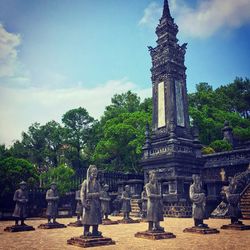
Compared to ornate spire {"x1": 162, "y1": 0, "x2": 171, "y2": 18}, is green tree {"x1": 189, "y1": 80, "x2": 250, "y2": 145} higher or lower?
lower

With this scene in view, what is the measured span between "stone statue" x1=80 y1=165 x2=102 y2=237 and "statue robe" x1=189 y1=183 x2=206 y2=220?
401cm

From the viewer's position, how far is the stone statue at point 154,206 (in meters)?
9.95

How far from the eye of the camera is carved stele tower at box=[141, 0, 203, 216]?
2275cm

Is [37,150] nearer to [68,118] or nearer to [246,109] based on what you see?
[68,118]

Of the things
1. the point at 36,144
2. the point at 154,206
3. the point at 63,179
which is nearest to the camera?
the point at 154,206

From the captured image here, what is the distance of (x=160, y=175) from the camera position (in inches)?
915

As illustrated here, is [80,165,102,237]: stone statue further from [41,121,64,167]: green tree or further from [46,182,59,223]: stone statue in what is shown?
[41,121,64,167]: green tree

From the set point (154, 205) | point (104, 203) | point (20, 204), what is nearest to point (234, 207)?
point (154, 205)

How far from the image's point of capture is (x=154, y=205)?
33.6ft

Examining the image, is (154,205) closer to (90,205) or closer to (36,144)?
(90,205)

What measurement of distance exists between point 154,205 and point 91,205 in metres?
2.45

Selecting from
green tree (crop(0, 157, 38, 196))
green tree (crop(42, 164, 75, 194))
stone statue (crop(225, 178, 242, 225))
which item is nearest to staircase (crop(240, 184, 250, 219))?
stone statue (crop(225, 178, 242, 225))

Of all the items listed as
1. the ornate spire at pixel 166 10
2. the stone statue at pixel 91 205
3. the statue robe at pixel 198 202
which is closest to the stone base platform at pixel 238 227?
the statue robe at pixel 198 202

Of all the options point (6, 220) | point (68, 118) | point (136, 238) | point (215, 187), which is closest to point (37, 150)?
point (68, 118)
